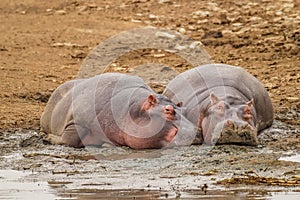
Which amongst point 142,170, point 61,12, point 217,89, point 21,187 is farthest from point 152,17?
point 21,187

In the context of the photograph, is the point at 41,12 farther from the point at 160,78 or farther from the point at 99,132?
the point at 99,132

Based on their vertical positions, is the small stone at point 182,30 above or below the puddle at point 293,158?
below

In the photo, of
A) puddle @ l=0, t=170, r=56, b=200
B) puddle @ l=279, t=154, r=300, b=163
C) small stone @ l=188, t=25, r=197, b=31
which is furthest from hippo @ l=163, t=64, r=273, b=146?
small stone @ l=188, t=25, r=197, b=31

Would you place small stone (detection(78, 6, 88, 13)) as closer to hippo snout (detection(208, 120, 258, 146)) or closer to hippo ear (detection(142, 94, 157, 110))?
hippo ear (detection(142, 94, 157, 110))

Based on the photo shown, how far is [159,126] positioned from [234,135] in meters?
0.70

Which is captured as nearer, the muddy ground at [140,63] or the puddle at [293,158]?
the muddy ground at [140,63]

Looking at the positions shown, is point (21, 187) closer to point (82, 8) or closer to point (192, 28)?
point (192, 28)

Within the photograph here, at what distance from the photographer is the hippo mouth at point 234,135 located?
29.3 ft

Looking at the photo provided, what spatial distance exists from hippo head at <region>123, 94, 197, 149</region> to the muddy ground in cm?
14

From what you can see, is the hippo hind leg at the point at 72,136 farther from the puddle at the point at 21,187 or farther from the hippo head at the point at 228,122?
the puddle at the point at 21,187

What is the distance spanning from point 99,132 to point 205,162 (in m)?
1.58

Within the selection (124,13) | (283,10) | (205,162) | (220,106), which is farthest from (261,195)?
(124,13)

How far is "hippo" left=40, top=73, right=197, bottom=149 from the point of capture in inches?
356

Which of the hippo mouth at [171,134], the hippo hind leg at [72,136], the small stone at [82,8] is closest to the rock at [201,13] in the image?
the small stone at [82,8]
